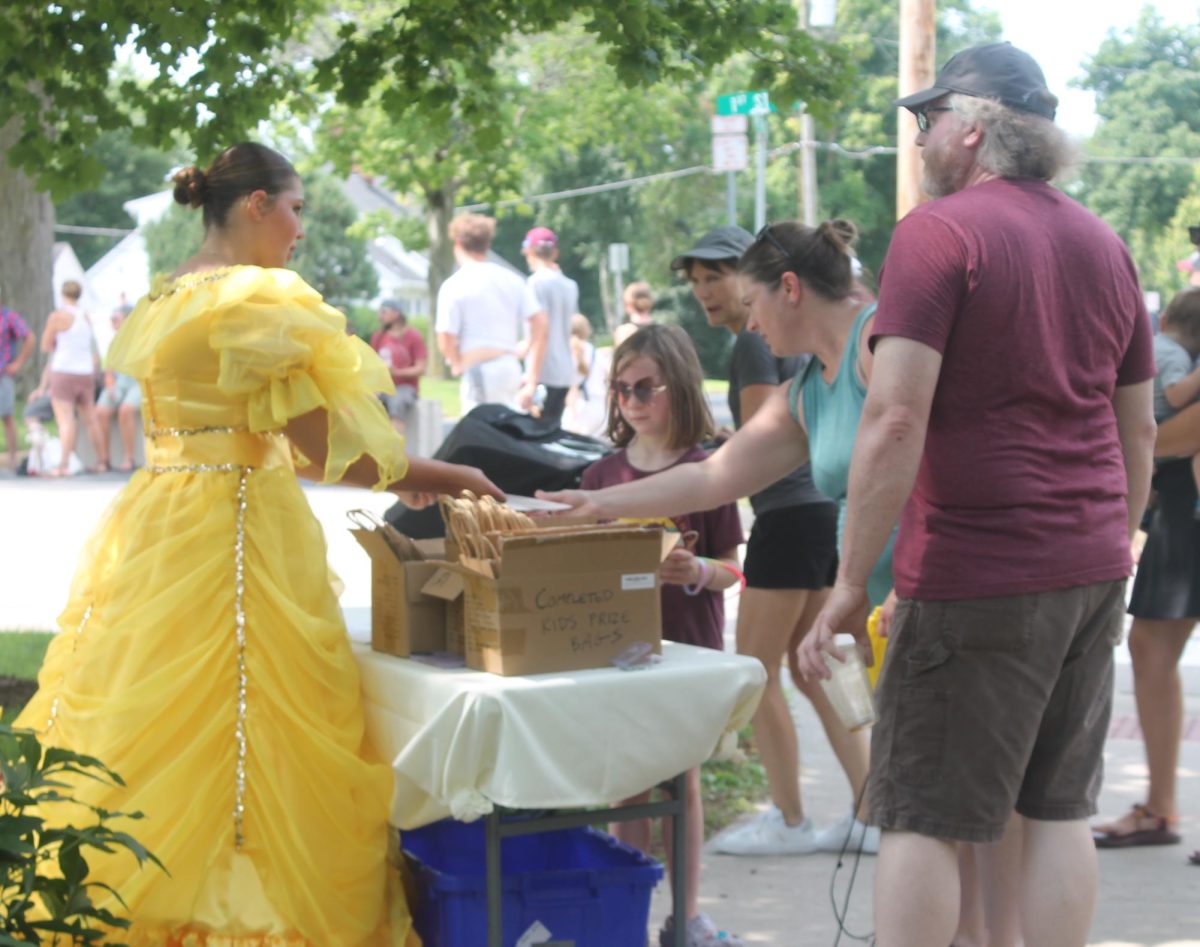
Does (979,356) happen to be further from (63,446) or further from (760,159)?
(760,159)

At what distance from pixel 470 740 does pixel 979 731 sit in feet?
3.48

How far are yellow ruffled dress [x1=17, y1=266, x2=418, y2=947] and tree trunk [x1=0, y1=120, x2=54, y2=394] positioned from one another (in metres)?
17.0

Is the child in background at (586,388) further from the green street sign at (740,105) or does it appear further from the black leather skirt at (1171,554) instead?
the black leather skirt at (1171,554)

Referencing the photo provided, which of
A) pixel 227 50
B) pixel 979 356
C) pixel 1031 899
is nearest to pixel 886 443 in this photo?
pixel 979 356

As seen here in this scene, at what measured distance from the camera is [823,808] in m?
6.14

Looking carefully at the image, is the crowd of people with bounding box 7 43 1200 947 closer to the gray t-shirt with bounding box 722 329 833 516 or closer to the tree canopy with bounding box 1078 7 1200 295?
the gray t-shirt with bounding box 722 329 833 516

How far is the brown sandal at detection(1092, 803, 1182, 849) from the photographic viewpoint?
564 cm

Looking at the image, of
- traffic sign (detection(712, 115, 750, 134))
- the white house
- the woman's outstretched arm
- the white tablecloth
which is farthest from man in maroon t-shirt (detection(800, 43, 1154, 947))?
the white house

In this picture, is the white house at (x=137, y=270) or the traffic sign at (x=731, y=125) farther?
the white house at (x=137, y=270)

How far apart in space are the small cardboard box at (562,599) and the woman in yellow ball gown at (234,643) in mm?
500

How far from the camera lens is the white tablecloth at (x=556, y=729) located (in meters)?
3.50

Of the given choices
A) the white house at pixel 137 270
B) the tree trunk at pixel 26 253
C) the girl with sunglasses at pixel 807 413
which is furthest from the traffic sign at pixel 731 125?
the white house at pixel 137 270

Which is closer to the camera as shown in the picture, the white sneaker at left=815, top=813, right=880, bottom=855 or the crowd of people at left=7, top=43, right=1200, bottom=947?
the crowd of people at left=7, top=43, right=1200, bottom=947

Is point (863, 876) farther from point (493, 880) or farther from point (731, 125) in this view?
point (731, 125)
